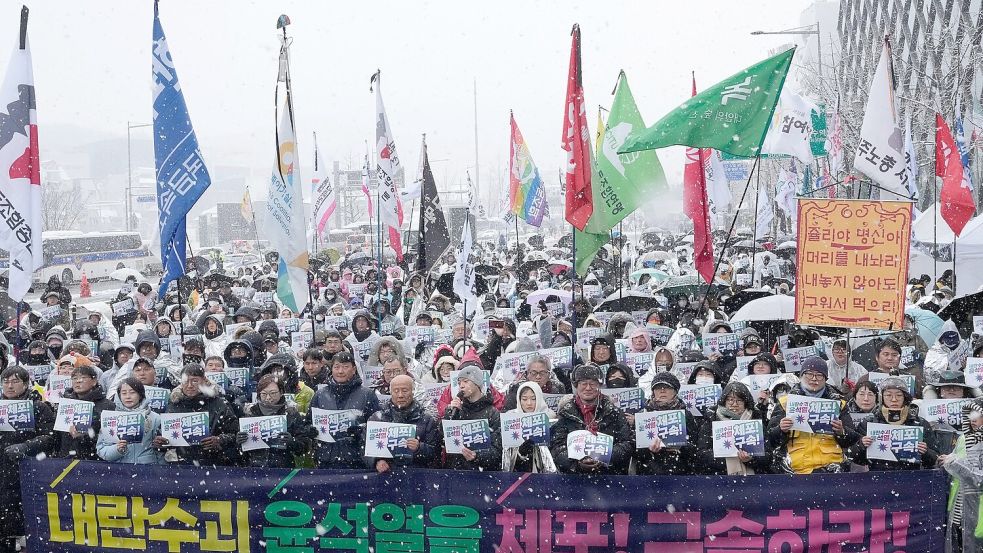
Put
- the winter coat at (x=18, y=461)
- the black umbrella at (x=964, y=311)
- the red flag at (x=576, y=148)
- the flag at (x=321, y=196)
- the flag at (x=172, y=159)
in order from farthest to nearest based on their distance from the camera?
1. the flag at (x=321, y=196)
2. the black umbrella at (x=964, y=311)
3. the red flag at (x=576, y=148)
4. the flag at (x=172, y=159)
5. the winter coat at (x=18, y=461)

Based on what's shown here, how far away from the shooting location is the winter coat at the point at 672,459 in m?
6.20

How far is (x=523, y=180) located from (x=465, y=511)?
46.3ft

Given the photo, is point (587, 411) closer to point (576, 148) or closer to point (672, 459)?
Result: point (672, 459)

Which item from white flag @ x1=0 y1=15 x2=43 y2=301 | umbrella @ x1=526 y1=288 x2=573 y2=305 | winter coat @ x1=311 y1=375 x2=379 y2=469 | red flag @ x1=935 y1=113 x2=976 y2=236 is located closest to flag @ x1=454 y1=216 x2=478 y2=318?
umbrella @ x1=526 y1=288 x2=573 y2=305

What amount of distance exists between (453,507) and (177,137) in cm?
418

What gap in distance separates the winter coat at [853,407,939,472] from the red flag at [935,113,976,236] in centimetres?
978

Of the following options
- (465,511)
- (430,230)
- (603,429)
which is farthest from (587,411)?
(430,230)

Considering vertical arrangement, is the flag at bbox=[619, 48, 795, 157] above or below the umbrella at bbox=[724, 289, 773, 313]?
above

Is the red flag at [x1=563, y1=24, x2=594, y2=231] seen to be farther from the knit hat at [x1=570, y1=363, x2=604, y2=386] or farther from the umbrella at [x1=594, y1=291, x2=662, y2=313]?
the umbrella at [x1=594, y1=291, x2=662, y2=313]

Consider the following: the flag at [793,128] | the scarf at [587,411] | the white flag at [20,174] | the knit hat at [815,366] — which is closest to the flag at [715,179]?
the flag at [793,128]

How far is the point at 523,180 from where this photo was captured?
19.8m

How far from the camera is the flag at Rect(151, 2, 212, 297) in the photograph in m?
8.40

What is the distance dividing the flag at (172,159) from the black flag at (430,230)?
4893 millimetres

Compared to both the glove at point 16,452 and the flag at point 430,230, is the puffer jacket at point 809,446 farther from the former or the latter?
the flag at point 430,230
